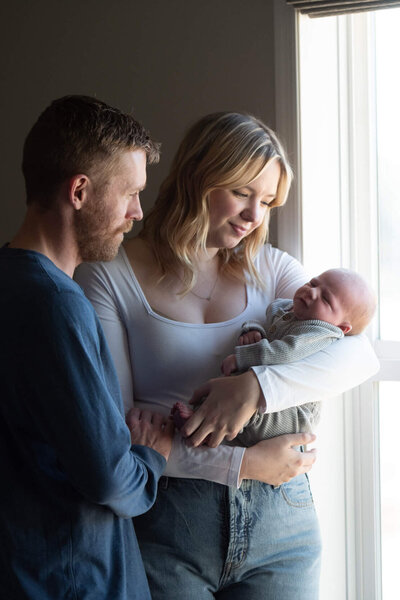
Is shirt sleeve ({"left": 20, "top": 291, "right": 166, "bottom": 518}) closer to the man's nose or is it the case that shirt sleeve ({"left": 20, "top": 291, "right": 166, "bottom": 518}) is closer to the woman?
the man's nose

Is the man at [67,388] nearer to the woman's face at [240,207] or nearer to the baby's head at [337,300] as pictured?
the woman's face at [240,207]

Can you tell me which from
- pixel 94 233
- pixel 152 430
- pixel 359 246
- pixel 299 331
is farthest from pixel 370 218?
pixel 94 233

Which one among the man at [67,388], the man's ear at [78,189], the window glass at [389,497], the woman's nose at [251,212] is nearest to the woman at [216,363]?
the woman's nose at [251,212]

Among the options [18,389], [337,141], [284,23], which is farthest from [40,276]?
[337,141]

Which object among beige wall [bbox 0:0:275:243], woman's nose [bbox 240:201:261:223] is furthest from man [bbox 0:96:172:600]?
beige wall [bbox 0:0:275:243]

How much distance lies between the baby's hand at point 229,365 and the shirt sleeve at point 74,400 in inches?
19.9

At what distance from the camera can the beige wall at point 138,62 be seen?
2.11 m

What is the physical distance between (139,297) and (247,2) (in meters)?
1.01

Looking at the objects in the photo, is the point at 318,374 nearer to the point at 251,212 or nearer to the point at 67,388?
the point at 251,212

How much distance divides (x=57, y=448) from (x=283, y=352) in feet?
2.25

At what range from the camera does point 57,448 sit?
1.16 metres

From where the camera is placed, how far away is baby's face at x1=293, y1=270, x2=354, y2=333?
1.74 m

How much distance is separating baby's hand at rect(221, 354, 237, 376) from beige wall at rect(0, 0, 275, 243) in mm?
793

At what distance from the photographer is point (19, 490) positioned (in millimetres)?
1215
